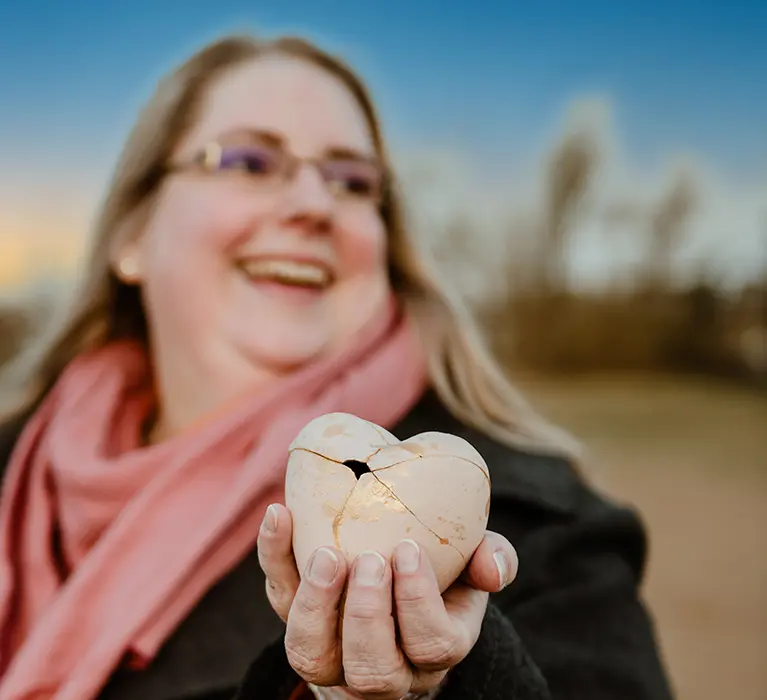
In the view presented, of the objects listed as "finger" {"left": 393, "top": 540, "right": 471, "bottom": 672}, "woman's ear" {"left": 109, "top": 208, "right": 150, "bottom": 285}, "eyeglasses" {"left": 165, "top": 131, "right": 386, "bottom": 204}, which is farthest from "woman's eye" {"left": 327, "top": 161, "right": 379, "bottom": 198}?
"finger" {"left": 393, "top": 540, "right": 471, "bottom": 672}

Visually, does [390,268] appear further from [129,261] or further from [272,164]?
[129,261]

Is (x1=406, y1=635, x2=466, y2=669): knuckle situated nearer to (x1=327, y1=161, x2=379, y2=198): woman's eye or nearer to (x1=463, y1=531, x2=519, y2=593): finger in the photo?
(x1=463, y1=531, x2=519, y2=593): finger

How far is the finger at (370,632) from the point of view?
564mm

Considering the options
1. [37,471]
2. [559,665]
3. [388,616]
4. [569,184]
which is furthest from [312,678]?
[569,184]

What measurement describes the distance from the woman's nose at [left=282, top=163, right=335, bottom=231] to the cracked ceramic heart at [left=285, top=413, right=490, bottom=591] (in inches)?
28.9

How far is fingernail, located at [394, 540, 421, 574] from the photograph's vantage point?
57 cm

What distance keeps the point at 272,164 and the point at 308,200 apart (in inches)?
4.2

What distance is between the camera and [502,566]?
64 centimetres

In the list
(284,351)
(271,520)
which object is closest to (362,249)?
(284,351)

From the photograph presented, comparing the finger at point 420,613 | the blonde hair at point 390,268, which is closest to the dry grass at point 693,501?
the blonde hair at point 390,268

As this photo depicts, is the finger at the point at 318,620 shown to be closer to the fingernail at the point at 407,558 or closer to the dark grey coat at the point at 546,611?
the fingernail at the point at 407,558

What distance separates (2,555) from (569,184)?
9.36 metres

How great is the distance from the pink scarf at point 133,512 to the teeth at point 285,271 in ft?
0.47

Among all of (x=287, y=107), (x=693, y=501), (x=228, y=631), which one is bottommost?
(x=693, y=501)
